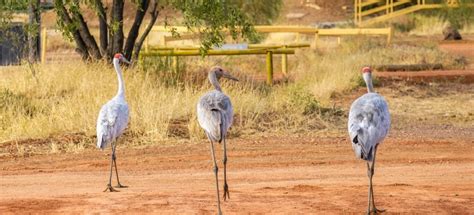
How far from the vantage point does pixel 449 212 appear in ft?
37.8

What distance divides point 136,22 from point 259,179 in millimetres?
9900

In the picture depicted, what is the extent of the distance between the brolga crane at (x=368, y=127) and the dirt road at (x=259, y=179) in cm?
59

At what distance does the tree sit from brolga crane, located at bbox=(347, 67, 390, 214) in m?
9.87

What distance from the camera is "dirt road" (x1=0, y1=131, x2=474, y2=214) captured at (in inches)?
466

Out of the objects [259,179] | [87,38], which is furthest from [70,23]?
[259,179]

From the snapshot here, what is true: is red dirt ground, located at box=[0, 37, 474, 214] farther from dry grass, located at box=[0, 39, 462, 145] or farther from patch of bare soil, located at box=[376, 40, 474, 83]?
patch of bare soil, located at box=[376, 40, 474, 83]

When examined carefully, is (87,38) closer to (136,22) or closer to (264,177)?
(136,22)

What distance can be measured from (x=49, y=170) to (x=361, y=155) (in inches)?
220

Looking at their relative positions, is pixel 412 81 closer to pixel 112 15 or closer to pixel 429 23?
pixel 112 15

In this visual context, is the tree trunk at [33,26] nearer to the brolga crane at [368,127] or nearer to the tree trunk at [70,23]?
the tree trunk at [70,23]

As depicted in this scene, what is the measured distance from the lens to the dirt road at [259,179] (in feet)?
38.8

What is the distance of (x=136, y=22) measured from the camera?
931 inches

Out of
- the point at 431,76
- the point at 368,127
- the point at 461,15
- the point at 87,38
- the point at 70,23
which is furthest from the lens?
the point at 461,15

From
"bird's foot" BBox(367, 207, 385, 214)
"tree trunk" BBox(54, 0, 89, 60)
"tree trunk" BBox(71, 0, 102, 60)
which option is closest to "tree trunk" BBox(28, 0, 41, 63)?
"tree trunk" BBox(54, 0, 89, 60)
